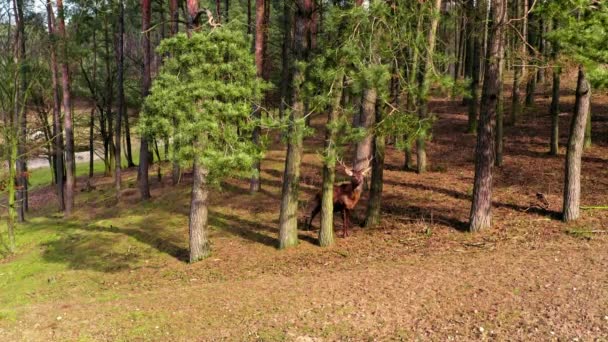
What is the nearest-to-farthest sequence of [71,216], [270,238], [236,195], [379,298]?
[379,298], [270,238], [236,195], [71,216]

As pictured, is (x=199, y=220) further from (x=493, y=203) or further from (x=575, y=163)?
(x=575, y=163)

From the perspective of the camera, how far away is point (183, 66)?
10219 millimetres

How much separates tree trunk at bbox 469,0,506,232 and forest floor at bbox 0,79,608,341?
531 millimetres

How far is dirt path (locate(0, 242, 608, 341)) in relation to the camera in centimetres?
786

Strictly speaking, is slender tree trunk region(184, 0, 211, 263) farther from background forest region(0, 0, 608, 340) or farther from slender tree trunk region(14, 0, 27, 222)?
slender tree trunk region(14, 0, 27, 222)

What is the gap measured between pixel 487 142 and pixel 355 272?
4622mm

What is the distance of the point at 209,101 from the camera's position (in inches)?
372

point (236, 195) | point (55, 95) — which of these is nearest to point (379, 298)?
point (236, 195)

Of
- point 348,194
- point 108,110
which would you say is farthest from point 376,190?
point 108,110

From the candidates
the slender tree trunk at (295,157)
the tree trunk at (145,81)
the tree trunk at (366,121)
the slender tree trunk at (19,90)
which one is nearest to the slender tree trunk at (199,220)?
the slender tree trunk at (295,157)

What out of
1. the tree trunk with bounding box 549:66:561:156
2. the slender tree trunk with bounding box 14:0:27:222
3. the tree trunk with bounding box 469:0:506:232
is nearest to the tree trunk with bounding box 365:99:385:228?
the tree trunk with bounding box 469:0:506:232

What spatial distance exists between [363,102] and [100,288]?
8.65 metres

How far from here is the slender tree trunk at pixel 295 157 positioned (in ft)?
39.7

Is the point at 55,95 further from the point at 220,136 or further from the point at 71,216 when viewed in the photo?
the point at 220,136
